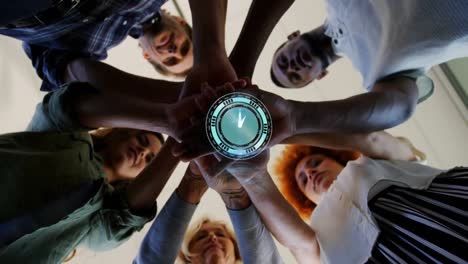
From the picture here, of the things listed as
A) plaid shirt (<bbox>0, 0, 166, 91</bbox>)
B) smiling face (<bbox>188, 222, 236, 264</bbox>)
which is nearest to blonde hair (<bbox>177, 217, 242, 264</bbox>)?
smiling face (<bbox>188, 222, 236, 264</bbox>)

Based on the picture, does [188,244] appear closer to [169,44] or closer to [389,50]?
[169,44]

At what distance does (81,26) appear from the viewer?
2.29 feet

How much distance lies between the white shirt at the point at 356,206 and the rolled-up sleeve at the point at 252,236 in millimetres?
115

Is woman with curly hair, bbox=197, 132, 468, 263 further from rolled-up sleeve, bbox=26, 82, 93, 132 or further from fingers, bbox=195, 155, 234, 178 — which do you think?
rolled-up sleeve, bbox=26, 82, 93, 132

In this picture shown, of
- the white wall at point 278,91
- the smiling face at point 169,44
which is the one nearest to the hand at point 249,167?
the smiling face at point 169,44

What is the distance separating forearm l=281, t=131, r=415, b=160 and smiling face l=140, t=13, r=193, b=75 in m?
0.59

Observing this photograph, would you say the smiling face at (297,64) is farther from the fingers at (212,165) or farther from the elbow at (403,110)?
the fingers at (212,165)

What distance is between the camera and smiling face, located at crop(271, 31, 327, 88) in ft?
3.62

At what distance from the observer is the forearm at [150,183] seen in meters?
0.73

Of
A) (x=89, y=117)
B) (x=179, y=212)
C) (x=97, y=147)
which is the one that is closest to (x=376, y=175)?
(x=179, y=212)

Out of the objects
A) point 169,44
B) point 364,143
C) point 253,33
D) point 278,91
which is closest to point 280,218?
point 364,143

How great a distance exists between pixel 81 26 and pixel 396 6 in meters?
0.57

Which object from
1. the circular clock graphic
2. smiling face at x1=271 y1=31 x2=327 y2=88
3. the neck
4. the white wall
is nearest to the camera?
the circular clock graphic

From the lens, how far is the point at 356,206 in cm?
71
